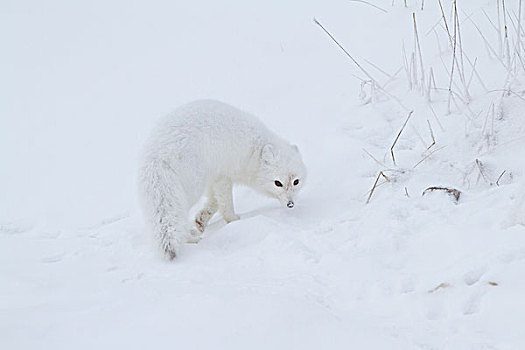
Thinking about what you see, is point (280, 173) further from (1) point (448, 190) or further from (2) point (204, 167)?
(1) point (448, 190)

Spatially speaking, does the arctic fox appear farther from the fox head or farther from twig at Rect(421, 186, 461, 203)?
twig at Rect(421, 186, 461, 203)

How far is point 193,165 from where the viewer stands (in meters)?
3.47

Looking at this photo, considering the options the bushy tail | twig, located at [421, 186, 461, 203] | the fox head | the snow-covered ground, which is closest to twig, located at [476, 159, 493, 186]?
the snow-covered ground

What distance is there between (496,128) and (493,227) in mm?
1643

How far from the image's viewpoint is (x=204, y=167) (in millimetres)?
3586

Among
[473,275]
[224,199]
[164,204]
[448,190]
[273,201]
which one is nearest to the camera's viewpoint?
[473,275]

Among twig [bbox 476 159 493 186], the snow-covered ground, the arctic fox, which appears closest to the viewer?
the snow-covered ground

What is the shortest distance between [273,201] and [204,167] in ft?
3.12

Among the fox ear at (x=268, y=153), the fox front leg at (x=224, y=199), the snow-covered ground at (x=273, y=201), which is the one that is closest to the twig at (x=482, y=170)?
the snow-covered ground at (x=273, y=201)

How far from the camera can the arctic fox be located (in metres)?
3.22

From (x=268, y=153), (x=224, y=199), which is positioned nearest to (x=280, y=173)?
(x=268, y=153)

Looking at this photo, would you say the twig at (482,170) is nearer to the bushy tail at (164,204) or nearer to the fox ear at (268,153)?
the fox ear at (268,153)

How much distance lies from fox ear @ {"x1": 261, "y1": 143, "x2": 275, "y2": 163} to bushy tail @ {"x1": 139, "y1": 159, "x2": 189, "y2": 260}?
867mm

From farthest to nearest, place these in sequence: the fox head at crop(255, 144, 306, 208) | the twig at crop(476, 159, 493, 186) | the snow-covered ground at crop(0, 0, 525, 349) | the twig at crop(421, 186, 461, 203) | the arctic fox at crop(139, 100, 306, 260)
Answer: the fox head at crop(255, 144, 306, 208)
the twig at crop(476, 159, 493, 186)
the arctic fox at crop(139, 100, 306, 260)
the twig at crop(421, 186, 461, 203)
the snow-covered ground at crop(0, 0, 525, 349)
